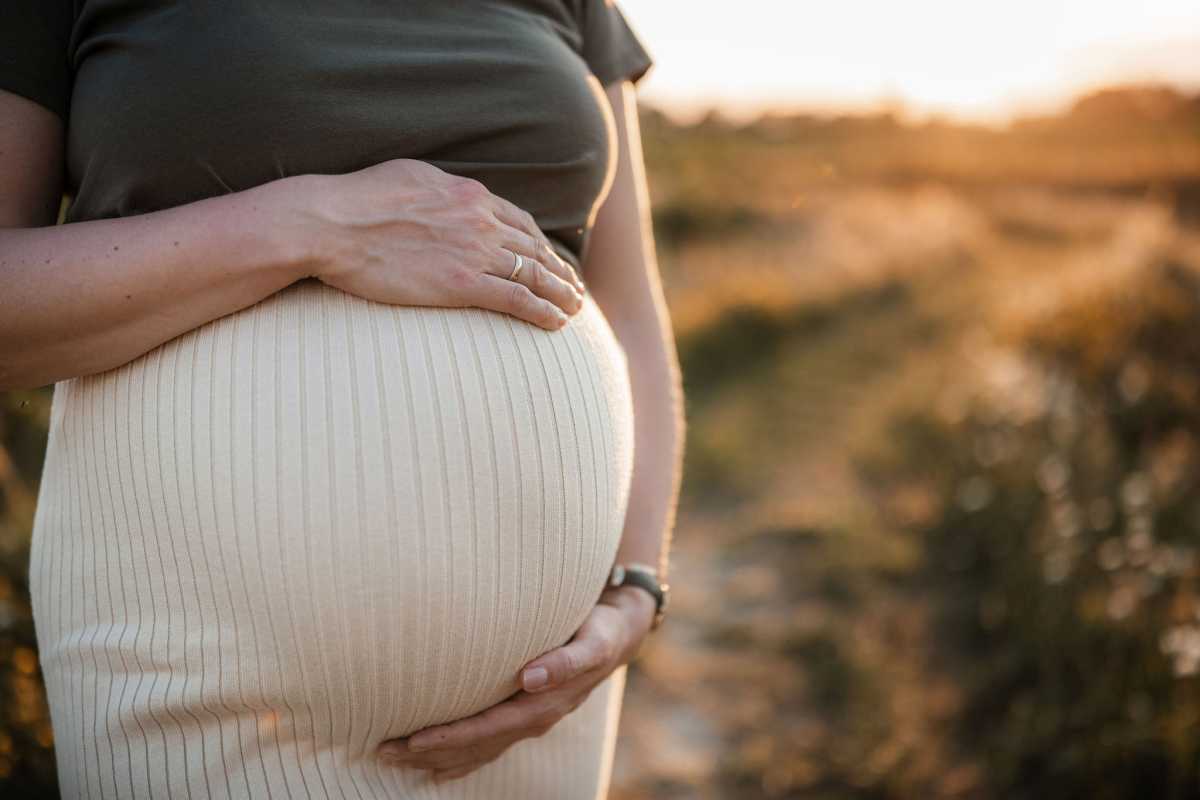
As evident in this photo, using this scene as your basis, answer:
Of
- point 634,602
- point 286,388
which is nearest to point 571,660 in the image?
point 634,602

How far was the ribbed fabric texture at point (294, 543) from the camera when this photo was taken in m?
1.01

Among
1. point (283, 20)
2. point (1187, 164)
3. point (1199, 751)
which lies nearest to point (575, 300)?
point (283, 20)

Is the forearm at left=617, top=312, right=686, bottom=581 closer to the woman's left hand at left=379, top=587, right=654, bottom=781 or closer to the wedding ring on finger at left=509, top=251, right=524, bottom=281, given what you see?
the woman's left hand at left=379, top=587, right=654, bottom=781

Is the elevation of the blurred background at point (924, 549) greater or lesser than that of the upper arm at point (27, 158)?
lesser

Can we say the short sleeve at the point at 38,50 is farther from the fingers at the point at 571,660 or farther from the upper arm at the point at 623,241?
the fingers at the point at 571,660

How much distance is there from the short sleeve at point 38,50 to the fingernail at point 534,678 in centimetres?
86

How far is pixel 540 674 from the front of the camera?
1.19 meters

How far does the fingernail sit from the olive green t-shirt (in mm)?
616

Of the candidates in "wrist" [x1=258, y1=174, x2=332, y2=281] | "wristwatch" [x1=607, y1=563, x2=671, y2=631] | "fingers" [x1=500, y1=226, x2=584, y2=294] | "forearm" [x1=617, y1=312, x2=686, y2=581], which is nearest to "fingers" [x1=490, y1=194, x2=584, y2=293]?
"fingers" [x1=500, y1=226, x2=584, y2=294]

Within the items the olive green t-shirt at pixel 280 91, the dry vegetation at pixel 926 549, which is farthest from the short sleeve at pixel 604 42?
the dry vegetation at pixel 926 549

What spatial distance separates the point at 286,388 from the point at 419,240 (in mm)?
239

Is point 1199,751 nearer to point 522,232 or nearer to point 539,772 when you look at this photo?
point 539,772

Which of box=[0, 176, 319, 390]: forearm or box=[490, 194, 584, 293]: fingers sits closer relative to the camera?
box=[0, 176, 319, 390]: forearm

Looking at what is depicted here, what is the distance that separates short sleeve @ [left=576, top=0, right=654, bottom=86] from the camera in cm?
144
